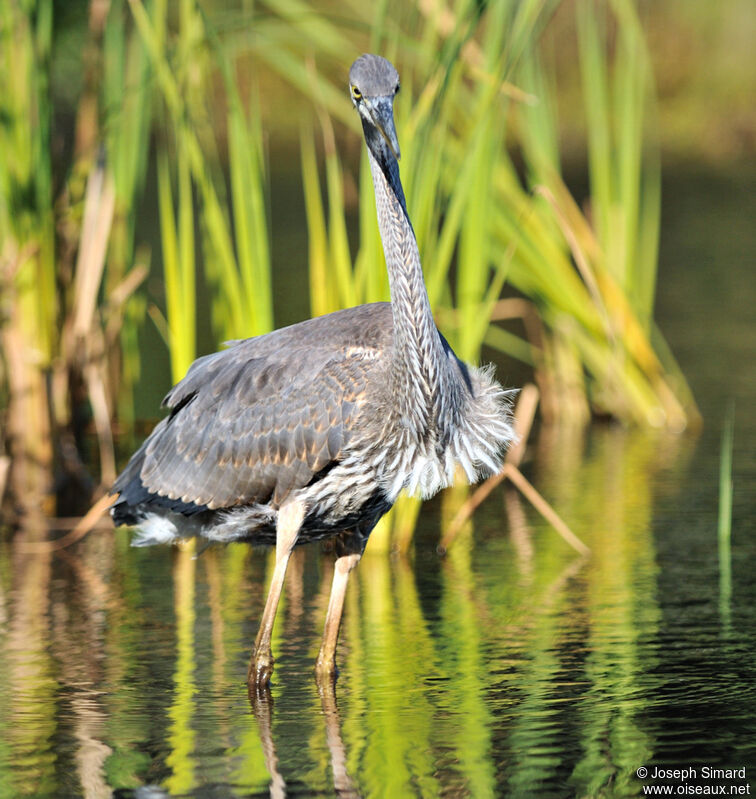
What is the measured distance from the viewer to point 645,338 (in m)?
10.3

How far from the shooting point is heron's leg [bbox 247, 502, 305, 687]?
600 cm

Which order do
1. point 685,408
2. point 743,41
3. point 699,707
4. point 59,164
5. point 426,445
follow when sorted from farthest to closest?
point 743,41
point 685,408
point 59,164
point 426,445
point 699,707

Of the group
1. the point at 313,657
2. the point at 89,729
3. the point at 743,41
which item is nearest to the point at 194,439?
the point at 313,657

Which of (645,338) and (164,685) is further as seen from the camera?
(645,338)

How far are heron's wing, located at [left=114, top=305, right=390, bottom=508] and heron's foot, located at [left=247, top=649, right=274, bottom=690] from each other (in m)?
0.65

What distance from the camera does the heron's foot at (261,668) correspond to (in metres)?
6.00

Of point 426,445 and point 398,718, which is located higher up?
point 426,445

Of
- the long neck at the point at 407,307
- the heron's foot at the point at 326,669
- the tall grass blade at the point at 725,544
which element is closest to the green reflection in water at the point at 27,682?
the heron's foot at the point at 326,669

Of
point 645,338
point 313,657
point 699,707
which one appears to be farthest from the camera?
point 645,338

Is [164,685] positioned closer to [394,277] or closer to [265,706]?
[265,706]

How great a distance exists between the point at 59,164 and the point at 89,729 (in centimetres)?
490

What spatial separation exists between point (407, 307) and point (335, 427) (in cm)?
59

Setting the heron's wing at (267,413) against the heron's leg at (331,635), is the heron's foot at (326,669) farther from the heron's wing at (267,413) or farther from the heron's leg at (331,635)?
the heron's wing at (267,413)

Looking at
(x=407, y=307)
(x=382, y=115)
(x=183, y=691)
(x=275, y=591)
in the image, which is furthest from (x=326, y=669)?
(x=382, y=115)
